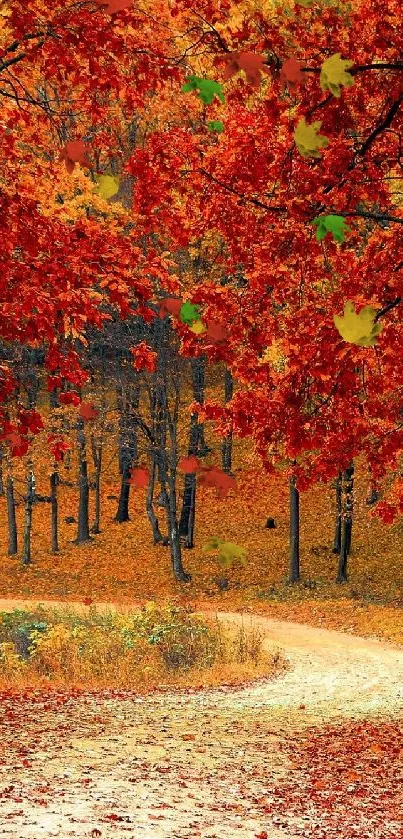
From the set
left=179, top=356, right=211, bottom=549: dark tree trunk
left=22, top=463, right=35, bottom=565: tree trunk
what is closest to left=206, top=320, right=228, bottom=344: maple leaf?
left=179, top=356, right=211, bottom=549: dark tree trunk

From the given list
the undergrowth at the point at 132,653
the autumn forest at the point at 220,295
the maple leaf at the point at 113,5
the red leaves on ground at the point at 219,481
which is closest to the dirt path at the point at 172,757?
the autumn forest at the point at 220,295

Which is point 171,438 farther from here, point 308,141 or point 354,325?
point 308,141

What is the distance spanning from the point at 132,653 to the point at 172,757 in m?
5.81

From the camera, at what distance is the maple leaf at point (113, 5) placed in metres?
6.17

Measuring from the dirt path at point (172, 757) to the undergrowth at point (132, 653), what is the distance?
33.5 inches

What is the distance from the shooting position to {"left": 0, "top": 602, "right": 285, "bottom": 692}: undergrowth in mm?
13617

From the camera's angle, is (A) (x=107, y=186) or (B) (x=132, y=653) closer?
(A) (x=107, y=186)

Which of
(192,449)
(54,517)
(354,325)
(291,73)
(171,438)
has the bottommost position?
(54,517)

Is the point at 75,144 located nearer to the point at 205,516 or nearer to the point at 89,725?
the point at 89,725

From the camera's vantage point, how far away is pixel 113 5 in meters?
6.55

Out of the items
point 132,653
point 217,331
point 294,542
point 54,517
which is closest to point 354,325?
point 217,331

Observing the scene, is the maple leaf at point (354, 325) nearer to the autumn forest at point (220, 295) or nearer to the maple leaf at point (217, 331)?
the autumn forest at point (220, 295)

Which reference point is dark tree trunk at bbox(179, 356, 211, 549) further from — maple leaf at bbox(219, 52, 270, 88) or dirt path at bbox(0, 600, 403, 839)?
maple leaf at bbox(219, 52, 270, 88)

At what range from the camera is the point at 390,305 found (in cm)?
846
